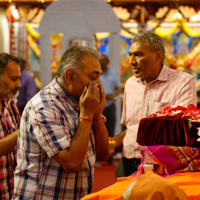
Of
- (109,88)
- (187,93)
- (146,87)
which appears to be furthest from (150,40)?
(109,88)

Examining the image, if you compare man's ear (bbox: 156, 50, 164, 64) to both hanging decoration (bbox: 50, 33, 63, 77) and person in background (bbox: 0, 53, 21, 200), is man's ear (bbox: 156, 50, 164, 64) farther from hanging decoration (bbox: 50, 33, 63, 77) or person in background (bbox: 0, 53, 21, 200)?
hanging decoration (bbox: 50, 33, 63, 77)

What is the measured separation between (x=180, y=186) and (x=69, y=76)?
686mm

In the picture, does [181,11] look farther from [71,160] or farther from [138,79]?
[71,160]

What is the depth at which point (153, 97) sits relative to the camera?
2.55 m

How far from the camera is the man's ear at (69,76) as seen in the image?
1717mm

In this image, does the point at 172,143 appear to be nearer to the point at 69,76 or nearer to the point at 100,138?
the point at 100,138

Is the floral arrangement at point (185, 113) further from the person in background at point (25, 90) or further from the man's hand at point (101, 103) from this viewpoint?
the person in background at point (25, 90)

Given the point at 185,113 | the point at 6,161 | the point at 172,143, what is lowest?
the point at 6,161

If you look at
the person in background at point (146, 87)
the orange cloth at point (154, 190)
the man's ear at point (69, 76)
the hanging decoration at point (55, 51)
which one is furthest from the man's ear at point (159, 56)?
the hanging decoration at point (55, 51)

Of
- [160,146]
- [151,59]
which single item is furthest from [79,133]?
[151,59]

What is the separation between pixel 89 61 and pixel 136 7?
592 cm

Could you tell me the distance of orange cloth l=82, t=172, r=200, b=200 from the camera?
145 centimetres

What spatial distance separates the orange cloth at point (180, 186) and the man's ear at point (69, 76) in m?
0.51

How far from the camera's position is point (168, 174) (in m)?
1.78
